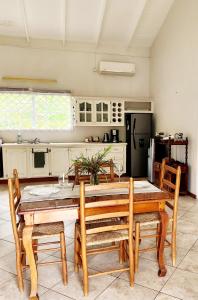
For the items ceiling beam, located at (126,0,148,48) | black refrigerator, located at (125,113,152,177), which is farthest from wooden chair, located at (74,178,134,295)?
ceiling beam, located at (126,0,148,48)

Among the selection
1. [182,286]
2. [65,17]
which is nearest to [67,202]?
[182,286]

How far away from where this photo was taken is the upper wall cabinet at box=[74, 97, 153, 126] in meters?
5.66

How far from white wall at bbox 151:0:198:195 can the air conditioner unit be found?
0.61 m

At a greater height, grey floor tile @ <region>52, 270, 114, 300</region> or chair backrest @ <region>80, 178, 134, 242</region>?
chair backrest @ <region>80, 178, 134, 242</region>

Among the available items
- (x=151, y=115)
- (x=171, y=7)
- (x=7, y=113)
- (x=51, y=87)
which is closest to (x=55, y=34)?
(x=51, y=87)

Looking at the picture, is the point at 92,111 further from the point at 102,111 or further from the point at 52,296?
the point at 52,296

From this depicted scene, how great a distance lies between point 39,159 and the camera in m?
5.33

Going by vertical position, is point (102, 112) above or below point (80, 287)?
above

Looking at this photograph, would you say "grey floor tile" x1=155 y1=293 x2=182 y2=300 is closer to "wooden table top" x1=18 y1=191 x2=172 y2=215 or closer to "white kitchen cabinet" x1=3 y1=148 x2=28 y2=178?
"wooden table top" x1=18 y1=191 x2=172 y2=215

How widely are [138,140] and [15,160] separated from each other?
2.88 metres

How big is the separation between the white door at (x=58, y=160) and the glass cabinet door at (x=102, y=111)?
3.69 ft

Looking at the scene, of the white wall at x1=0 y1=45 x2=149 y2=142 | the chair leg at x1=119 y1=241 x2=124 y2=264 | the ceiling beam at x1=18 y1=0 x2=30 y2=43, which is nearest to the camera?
the chair leg at x1=119 y1=241 x2=124 y2=264

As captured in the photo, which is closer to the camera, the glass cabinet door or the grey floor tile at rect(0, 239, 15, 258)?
the grey floor tile at rect(0, 239, 15, 258)

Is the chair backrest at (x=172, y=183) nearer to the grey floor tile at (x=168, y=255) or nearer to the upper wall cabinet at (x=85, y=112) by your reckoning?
the grey floor tile at (x=168, y=255)
